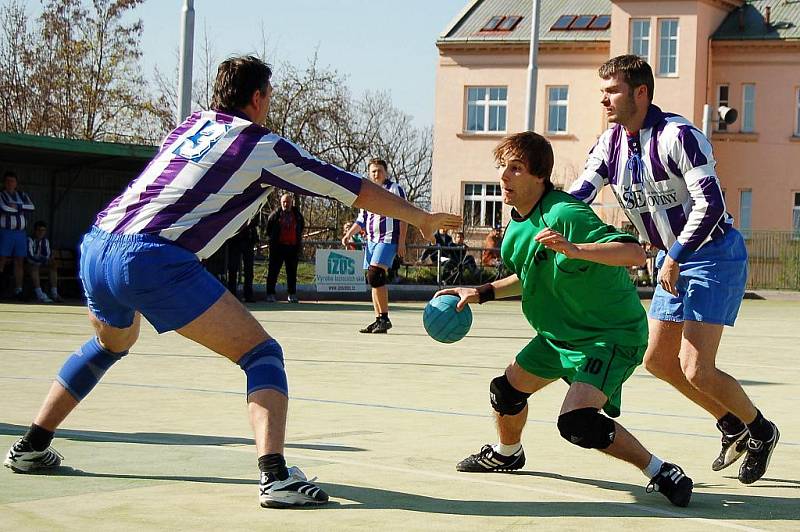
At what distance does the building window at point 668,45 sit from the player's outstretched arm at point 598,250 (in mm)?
48974

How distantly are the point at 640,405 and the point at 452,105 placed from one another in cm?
4816

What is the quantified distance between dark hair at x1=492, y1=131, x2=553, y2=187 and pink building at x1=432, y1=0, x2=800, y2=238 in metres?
44.8

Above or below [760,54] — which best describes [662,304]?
below

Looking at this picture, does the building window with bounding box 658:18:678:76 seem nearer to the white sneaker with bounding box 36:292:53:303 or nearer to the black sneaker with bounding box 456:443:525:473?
the white sneaker with bounding box 36:292:53:303

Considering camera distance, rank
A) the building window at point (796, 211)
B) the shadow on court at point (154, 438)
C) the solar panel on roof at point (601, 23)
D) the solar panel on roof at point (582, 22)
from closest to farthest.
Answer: the shadow on court at point (154, 438), the building window at point (796, 211), the solar panel on roof at point (601, 23), the solar panel on roof at point (582, 22)

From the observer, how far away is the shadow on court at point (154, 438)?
727 cm

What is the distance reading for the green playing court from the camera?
215 inches

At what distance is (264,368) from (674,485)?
182 cm

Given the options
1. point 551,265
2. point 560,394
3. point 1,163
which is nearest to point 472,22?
point 1,163

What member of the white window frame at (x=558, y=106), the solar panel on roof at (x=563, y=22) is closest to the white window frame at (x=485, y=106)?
the white window frame at (x=558, y=106)

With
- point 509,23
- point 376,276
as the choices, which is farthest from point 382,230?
point 509,23

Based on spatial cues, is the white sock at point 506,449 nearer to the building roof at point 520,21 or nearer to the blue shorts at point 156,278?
the blue shorts at point 156,278

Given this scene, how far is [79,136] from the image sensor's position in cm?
4503

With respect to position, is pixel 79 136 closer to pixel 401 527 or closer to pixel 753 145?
pixel 753 145
